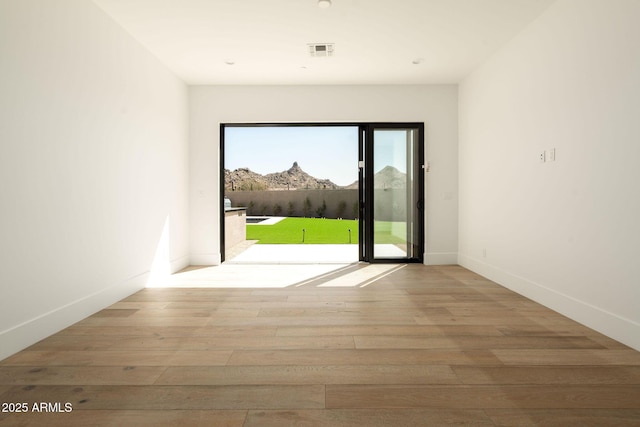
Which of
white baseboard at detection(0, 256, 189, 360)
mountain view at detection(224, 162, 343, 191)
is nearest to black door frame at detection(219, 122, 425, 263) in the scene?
white baseboard at detection(0, 256, 189, 360)

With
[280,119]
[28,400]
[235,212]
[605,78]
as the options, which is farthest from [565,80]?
[235,212]

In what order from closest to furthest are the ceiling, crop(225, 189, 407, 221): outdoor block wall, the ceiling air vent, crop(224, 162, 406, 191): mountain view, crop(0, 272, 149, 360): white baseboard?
crop(0, 272, 149, 360): white baseboard
the ceiling
the ceiling air vent
crop(225, 189, 407, 221): outdoor block wall
crop(224, 162, 406, 191): mountain view

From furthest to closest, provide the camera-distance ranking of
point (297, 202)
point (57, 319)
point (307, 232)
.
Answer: point (297, 202), point (307, 232), point (57, 319)

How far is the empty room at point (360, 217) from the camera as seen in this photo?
72.3 inches

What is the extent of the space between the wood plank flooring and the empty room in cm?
2

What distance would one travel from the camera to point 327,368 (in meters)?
2.01

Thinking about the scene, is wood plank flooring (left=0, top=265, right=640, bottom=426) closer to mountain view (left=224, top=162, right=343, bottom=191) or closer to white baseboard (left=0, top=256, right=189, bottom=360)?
white baseboard (left=0, top=256, right=189, bottom=360)

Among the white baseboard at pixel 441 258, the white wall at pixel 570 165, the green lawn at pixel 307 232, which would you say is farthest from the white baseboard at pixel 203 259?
the white wall at pixel 570 165

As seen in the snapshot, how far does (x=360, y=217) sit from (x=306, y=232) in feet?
20.8

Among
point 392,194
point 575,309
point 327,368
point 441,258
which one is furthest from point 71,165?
point 441,258

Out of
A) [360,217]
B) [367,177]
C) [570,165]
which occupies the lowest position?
[360,217]

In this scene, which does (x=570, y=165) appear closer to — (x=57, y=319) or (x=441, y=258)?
(x=441, y=258)

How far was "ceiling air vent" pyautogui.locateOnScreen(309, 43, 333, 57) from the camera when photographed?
3.93m

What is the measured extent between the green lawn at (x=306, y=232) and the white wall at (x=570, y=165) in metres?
5.82
